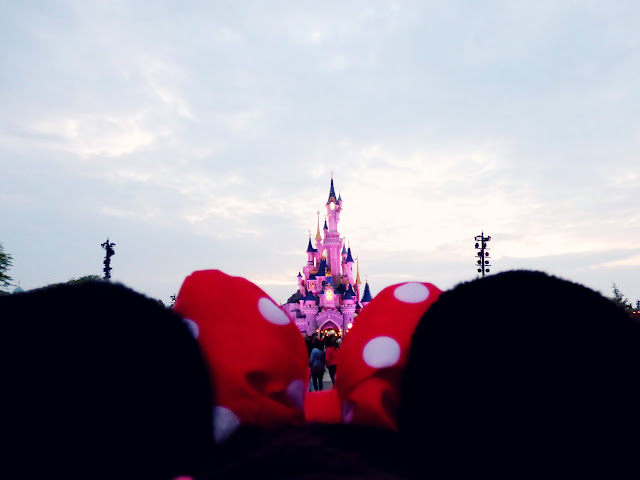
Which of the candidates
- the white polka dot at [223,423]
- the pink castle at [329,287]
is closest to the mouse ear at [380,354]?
the white polka dot at [223,423]

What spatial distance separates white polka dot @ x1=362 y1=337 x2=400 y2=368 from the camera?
161 centimetres

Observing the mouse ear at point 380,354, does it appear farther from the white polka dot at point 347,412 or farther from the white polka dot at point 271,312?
the white polka dot at point 271,312

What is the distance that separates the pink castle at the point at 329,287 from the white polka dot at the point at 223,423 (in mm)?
50541

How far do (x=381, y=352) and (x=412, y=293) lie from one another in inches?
11.6

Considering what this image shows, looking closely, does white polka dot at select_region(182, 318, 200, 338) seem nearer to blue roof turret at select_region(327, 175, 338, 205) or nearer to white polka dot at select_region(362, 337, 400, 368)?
white polka dot at select_region(362, 337, 400, 368)

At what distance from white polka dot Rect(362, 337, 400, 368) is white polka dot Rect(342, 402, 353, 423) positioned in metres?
0.16

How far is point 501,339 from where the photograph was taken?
4.06 ft

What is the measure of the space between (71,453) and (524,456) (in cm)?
102

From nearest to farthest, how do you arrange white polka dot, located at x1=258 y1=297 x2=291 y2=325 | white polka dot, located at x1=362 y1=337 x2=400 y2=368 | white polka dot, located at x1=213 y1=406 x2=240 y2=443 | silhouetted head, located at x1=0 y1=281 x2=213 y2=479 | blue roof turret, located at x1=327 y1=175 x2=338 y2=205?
1. silhouetted head, located at x1=0 y1=281 x2=213 y2=479
2. white polka dot, located at x1=213 y1=406 x2=240 y2=443
3. white polka dot, located at x1=362 y1=337 x2=400 y2=368
4. white polka dot, located at x1=258 y1=297 x2=291 y2=325
5. blue roof turret, located at x1=327 y1=175 x2=338 y2=205

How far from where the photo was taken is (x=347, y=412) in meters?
1.65

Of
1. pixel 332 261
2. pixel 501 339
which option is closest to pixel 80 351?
pixel 501 339

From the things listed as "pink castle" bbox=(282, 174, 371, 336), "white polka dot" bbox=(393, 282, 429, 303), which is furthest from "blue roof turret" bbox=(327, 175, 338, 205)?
"white polka dot" bbox=(393, 282, 429, 303)

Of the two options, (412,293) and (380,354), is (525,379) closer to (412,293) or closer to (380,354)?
(380,354)

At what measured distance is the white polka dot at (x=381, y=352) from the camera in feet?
5.28
